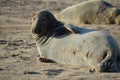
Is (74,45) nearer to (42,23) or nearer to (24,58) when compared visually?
(24,58)

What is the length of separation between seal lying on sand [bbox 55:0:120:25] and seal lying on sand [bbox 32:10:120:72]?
196 inches

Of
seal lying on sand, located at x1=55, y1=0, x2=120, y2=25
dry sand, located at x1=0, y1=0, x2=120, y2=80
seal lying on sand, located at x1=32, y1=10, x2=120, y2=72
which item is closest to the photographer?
dry sand, located at x1=0, y1=0, x2=120, y2=80

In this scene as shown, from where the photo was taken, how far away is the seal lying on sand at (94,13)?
14.0m

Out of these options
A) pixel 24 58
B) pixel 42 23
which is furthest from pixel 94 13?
pixel 24 58

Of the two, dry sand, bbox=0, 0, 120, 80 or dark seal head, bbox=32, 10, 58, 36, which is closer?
dry sand, bbox=0, 0, 120, 80

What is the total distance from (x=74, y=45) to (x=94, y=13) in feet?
→ 20.5

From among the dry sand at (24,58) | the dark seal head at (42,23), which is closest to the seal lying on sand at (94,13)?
the dry sand at (24,58)

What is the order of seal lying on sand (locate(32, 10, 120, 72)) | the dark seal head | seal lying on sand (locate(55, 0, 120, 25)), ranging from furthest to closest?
seal lying on sand (locate(55, 0, 120, 25)) < the dark seal head < seal lying on sand (locate(32, 10, 120, 72))

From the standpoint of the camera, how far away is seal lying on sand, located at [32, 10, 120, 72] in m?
7.46

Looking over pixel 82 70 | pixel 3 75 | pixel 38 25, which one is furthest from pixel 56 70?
pixel 38 25

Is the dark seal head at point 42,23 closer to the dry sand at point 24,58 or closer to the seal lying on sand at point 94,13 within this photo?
the dry sand at point 24,58

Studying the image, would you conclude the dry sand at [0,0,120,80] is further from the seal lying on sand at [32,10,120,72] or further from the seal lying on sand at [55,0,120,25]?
the seal lying on sand at [55,0,120,25]

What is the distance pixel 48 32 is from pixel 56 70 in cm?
170

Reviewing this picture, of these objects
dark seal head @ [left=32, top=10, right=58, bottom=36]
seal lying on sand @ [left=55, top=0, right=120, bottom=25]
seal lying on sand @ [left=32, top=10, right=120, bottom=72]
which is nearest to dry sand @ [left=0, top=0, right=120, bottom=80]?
seal lying on sand @ [left=32, top=10, right=120, bottom=72]
